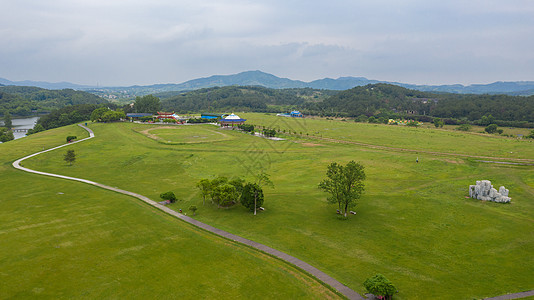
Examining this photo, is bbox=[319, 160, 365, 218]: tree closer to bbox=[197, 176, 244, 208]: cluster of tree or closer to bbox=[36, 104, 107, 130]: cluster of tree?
bbox=[197, 176, 244, 208]: cluster of tree

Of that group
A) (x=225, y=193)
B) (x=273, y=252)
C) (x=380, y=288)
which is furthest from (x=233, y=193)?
(x=380, y=288)

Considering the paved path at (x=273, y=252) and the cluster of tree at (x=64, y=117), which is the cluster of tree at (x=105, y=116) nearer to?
the cluster of tree at (x=64, y=117)

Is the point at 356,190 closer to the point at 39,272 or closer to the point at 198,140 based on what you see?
the point at 39,272

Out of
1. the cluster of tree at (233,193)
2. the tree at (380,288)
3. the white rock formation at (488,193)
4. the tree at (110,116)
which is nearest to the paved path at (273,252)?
the tree at (380,288)

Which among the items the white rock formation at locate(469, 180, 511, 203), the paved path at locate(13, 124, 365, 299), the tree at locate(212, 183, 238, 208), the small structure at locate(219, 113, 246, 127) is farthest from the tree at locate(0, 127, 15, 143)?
the white rock formation at locate(469, 180, 511, 203)

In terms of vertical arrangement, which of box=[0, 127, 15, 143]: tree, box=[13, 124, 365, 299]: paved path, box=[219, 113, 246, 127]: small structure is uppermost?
box=[219, 113, 246, 127]: small structure

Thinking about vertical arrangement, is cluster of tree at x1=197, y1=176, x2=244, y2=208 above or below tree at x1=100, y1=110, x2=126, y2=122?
below

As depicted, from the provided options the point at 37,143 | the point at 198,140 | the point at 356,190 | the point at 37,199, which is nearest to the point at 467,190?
the point at 356,190
